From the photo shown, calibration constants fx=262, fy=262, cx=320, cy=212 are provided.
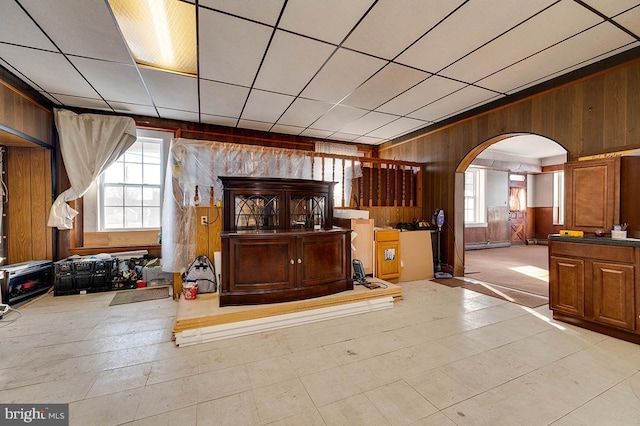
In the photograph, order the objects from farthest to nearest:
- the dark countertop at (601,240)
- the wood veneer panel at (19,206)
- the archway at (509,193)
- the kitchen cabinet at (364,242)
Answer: the archway at (509,193) → the kitchen cabinet at (364,242) → the wood veneer panel at (19,206) → the dark countertop at (601,240)

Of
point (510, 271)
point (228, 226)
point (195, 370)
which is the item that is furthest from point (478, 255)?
point (195, 370)

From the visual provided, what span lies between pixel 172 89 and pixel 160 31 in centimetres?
134

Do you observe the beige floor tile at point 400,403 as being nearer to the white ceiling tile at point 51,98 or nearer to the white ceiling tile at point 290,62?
the white ceiling tile at point 290,62

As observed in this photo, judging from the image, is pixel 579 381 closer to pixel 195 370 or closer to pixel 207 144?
pixel 195 370

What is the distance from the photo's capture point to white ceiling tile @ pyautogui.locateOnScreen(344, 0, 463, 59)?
232 centimetres

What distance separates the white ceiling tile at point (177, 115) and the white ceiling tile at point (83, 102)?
846 mm

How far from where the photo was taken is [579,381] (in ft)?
6.88

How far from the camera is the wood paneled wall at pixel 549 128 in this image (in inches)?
121

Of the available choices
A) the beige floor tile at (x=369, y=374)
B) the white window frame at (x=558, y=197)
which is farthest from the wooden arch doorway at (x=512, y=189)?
the beige floor tile at (x=369, y=374)

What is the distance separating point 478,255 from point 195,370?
26.6 ft

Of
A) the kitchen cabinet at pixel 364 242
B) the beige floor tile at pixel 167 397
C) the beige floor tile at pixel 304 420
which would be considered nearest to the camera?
the beige floor tile at pixel 304 420

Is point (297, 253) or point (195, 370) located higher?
point (297, 253)

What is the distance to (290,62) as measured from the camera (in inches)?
129

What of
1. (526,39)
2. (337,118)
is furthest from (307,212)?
(526,39)
